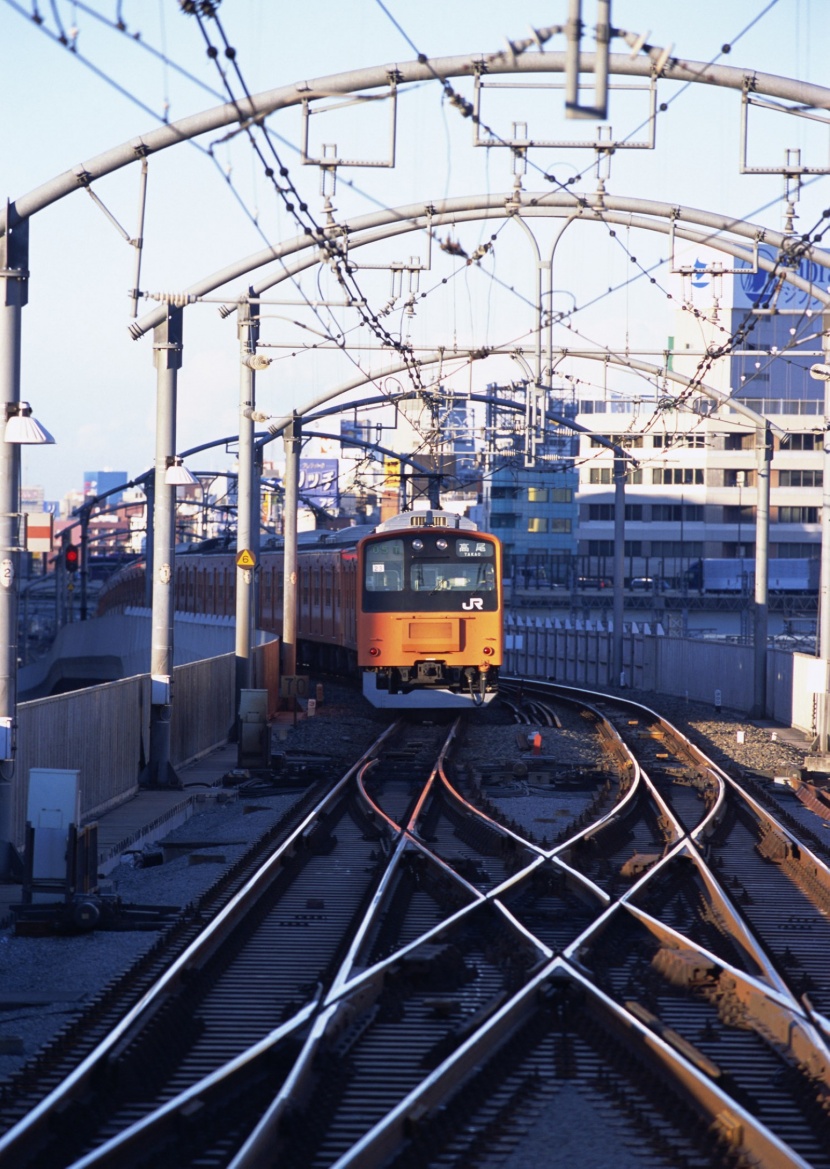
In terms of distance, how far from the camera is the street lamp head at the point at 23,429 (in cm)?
1112

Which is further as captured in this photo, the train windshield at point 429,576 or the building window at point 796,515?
the building window at point 796,515

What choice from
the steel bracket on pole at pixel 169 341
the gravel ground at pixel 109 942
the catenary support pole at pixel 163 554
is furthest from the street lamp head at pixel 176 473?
the gravel ground at pixel 109 942

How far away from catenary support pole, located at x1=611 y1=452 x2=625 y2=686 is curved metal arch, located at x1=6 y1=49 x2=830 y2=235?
1908cm

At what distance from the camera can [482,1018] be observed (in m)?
6.90

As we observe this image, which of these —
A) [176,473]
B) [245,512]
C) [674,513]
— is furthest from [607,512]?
[176,473]

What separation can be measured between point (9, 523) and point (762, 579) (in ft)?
59.0

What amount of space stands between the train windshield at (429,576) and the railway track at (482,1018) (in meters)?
11.8

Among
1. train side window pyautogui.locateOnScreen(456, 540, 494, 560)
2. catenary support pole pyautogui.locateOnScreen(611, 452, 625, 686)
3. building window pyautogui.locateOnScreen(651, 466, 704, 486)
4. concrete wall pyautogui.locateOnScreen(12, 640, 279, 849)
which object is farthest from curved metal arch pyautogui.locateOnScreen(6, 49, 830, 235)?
building window pyautogui.locateOnScreen(651, 466, 704, 486)

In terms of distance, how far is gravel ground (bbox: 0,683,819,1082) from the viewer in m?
7.64

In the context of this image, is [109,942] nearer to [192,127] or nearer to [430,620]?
[192,127]

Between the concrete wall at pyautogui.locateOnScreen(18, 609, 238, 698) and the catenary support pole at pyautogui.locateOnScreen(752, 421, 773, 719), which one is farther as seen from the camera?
the concrete wall at pyautogui.locateOnScreen(18, 609, 238, 698)

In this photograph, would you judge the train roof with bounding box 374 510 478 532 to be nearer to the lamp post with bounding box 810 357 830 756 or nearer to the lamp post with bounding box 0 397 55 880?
the lamp post with bounding box 810 357 830 756

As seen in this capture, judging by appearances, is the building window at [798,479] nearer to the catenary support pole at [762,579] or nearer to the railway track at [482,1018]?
the catenary support pole at [762,579]

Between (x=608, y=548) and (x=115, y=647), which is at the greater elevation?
(x=608, y=548)
